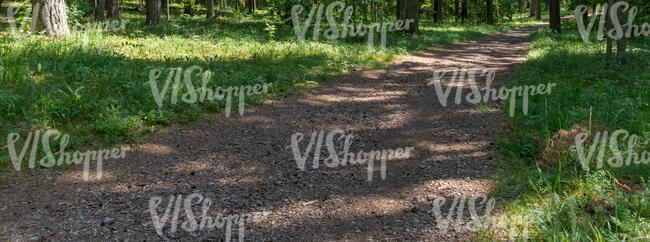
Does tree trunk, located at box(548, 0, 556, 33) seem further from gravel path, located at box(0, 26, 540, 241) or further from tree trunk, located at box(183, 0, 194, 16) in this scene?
tree trunk, located at box(183, 0, 194, 16)

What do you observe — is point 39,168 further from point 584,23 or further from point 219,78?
point 584,23

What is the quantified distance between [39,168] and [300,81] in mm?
5941

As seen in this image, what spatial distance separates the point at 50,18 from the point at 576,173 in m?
12.1

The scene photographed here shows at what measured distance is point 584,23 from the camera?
27844 mm

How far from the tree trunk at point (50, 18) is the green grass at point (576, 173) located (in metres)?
11.0

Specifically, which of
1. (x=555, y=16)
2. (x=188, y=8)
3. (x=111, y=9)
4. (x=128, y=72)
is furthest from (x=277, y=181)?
(x=188, y=8)

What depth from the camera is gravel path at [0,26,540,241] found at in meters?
4.03

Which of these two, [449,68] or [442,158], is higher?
[449,68]

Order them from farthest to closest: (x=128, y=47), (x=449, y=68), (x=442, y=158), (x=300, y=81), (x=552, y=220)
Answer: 1. (x=449, y=68)
2. (x=128, y=47)
3. (x=300, y=81)
4. (x=442, y=158)
5. (x=552, y=220)

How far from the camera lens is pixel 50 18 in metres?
10.7

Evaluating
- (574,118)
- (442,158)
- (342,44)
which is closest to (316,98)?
(442,158)

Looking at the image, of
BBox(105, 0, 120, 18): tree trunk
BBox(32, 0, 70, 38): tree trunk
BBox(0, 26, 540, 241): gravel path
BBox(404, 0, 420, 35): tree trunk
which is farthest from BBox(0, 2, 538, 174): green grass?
BBox(105, 0, 120, 18): tree trunk

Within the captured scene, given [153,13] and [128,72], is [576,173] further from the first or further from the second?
[153,13]

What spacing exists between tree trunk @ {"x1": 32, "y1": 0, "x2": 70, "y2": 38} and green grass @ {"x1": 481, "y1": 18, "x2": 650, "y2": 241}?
10996 millimetres
